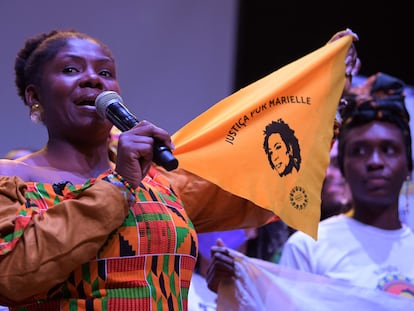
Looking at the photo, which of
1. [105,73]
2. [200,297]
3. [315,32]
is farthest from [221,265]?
[315,32]

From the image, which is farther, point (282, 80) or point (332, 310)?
point (332, 310)

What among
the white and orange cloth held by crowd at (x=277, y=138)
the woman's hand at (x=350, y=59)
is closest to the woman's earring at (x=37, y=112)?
the white and orange cloth held by crowd at (x=277, y=138)

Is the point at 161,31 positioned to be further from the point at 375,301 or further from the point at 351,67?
the point at 375,301

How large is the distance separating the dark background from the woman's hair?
7.30 ft

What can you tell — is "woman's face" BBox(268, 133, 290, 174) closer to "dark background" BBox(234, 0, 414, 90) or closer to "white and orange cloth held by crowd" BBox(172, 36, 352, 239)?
"white and orange cloth held by crowd" BBox(172, 36, 352, 239)

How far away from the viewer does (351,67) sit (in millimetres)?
2311

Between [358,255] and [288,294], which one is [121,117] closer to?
[288,294]

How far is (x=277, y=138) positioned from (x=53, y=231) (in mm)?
763

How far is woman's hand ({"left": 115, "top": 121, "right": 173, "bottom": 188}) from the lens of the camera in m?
1.58

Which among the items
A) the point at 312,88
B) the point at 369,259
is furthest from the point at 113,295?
the point at 369,259

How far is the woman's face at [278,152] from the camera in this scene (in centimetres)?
205

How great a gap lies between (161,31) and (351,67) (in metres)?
1.85

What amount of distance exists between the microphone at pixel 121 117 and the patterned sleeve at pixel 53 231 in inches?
4.7

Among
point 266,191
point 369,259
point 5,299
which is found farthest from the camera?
point 369,259
